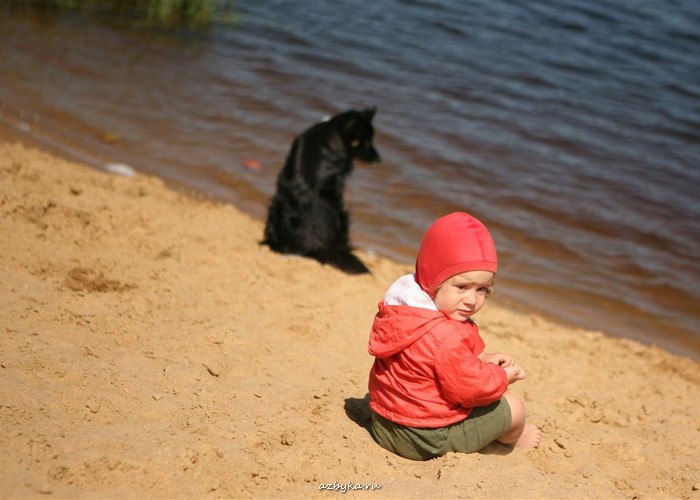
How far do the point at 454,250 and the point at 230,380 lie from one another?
146 centimetres

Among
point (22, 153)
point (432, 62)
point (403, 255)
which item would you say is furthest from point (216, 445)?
point (432, 62)

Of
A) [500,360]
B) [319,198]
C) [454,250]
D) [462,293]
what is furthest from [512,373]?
[319,198]

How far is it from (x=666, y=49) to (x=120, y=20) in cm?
953

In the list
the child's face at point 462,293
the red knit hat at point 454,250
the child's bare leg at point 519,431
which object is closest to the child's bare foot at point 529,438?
the child's bare leg at point 519,431

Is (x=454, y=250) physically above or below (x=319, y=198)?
above

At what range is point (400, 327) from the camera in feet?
11.5

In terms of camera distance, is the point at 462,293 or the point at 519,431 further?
the point at 519,431

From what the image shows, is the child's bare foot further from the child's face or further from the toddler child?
the child's face

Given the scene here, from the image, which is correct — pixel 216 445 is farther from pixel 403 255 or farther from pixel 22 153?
pixel 22 153

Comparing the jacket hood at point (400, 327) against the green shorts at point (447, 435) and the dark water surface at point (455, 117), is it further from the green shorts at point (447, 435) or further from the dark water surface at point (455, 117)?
the dark water surface at point (455, 117)

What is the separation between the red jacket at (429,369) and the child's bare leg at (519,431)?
281mm

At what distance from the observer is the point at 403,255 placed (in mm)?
7395

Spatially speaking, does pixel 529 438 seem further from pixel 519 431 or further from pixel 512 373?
pixel 512 373

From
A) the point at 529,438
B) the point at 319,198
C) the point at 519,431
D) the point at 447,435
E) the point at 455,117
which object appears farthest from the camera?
the point at 455,117
